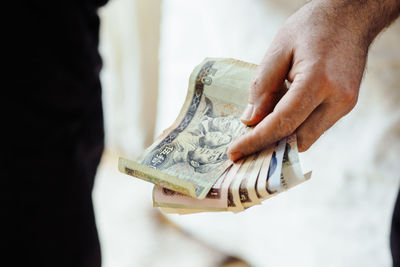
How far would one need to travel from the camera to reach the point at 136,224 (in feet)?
4.86

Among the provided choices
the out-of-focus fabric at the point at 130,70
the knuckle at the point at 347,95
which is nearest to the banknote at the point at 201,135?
the knuckle at the point at 347,95

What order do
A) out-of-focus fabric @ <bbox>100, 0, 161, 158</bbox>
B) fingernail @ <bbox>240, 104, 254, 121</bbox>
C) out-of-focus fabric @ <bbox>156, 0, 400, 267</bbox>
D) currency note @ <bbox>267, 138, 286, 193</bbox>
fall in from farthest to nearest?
out-of-focus fabric @ <bbox>100, 0, 161, 158</bbox> < out-of-focus fabric @ <bbox>156, 0, 400, 267</bbox> < fingernail @ <bbox>240, 104, 254, 121</bbox> < currency note @ <bbox>267, 138, 286, 193</bbox>

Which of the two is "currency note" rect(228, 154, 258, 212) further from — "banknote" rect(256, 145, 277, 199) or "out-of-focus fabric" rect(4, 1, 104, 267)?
"out-of-focus fabric" rect(4, 1, 104, 267)

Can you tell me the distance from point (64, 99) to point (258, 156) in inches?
12.4

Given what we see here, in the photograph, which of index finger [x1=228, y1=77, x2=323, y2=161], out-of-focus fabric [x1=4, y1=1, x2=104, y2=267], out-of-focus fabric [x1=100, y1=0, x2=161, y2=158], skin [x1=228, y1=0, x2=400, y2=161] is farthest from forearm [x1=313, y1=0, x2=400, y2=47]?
out-of-focus fabric [x1=100, y1=0, x2=161, y2=158]

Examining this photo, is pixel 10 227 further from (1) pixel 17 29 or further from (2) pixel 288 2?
(2) pixel 288 2

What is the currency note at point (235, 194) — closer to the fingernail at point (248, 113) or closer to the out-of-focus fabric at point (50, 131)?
the fingernail at point (248, 113)

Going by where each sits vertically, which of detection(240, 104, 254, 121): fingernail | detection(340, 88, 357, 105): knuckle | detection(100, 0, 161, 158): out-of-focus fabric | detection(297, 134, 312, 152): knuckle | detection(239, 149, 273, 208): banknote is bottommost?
detection(100, 0, 161, 158): out-of-focus fabric

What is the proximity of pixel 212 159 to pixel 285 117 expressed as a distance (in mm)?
121

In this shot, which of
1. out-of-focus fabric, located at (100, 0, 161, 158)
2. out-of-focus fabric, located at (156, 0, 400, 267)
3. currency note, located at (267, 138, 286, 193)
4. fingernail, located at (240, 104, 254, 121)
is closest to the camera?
currency note, located at (267, 138, 286, 193)

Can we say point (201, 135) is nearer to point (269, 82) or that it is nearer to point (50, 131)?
point (269, 82)

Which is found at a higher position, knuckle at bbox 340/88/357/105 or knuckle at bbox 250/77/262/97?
knuckle at bbox 340/88/357/105

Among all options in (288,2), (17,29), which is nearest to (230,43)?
(288,2)

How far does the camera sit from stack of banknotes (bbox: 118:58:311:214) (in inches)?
20.2
